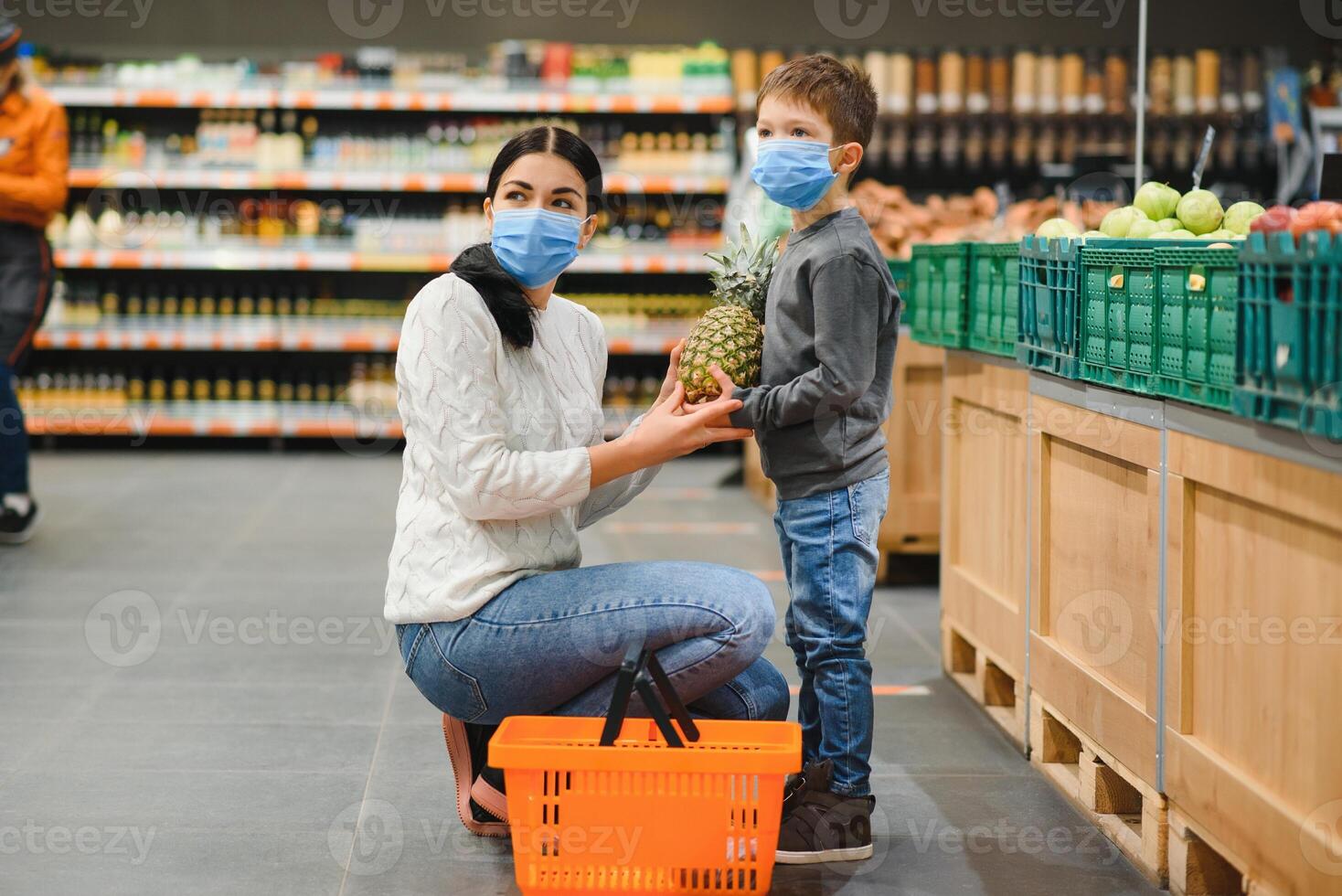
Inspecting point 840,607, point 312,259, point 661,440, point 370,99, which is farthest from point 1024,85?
point 661,440

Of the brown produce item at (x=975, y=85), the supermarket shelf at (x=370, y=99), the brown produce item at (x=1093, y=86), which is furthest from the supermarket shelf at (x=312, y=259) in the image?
the brown produce item at (x=1093, y=86)

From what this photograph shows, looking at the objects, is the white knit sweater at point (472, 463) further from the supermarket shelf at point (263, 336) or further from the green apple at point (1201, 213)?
the supermarket shelf at point (263, 336)

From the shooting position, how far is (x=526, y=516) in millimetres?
2344

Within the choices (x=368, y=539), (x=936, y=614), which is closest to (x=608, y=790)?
(x=936, y=614)

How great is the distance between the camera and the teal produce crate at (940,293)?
12.0 feet

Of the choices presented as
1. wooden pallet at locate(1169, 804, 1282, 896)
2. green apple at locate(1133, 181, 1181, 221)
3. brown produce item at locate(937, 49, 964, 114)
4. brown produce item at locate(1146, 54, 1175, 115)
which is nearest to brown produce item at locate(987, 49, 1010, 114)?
brown produce item at locate(937, 49, 964, 114)

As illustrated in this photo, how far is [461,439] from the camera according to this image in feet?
7.50

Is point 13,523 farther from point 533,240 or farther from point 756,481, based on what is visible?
point 533,240

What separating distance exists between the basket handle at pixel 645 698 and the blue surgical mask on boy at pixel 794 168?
898mm

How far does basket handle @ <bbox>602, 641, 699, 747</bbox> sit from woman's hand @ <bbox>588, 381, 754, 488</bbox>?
33cm

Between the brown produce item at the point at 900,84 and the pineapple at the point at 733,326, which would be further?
the brown produce item at the point at 900,84

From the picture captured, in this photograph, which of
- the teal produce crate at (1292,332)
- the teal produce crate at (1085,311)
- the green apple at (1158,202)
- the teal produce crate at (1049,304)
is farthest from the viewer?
the green apple at (1158,202)

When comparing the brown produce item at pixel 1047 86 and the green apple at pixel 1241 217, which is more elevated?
the brown produce item at pixel 1047 86

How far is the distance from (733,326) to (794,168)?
307mm
